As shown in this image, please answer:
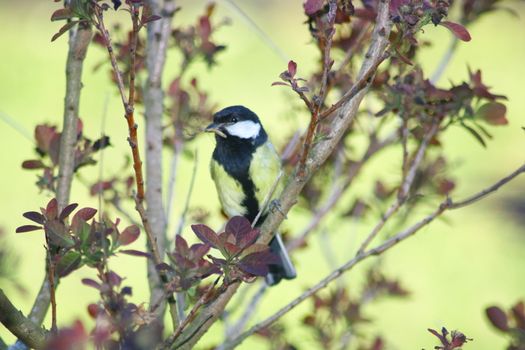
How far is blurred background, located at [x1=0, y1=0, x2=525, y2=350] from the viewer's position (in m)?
4.02

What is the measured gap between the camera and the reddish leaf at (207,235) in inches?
47.3

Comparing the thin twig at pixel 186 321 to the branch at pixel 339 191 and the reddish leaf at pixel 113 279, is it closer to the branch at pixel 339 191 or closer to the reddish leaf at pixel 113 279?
the reddish leaf at pixel 113 279

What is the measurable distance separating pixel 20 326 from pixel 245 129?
127 cm

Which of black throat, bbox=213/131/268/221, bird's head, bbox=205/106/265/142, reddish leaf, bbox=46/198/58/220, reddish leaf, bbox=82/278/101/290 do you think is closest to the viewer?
reddish leaf, bbox=82/278/101/290

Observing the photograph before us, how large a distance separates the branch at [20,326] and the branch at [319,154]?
28cm

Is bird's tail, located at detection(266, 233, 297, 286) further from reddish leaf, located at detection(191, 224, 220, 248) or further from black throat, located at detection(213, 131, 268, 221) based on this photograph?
reddish leaf, located at detection(191, 224, 220, 248)

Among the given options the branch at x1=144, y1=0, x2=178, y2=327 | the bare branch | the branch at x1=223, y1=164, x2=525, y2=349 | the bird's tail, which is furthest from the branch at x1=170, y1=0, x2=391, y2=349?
the bird's tail

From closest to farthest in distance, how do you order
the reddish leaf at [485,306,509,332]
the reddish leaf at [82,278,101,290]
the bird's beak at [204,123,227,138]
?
the reddish leaf at [82,278,101,290], the reddish leaf at [485,306,509,332], the bird's beak at [204,123,227,138]

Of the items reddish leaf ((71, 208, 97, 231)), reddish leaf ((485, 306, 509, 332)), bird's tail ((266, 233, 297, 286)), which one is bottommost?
reddish leaf ((485, 306, 509, 332))

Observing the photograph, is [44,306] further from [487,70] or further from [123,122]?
[487,70]

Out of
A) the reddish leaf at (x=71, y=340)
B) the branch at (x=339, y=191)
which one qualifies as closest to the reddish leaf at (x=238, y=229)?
the reddish leaf at (x=71, y=340)

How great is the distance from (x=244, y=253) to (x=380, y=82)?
3.28 feet

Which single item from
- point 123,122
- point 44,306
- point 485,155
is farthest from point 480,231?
point 44,306

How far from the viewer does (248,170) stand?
2414 millimetres
